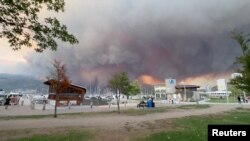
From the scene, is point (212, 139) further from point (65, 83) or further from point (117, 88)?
point (117, 88)

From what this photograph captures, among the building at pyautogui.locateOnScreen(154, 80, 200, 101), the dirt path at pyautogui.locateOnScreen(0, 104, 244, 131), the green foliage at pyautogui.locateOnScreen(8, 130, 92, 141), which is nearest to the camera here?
the green foliage at pyautogui.locateOnScreen(8, 130, 92, 141)

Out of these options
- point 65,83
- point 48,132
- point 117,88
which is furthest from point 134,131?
point 117,88

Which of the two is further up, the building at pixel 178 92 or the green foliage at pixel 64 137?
the building at pixel 178 92

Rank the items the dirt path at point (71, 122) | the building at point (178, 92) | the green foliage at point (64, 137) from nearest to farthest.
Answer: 1. the green foliage at point (64, 137)
2. the dirt path at point (71, 122)
3. the building at point (178, 92)

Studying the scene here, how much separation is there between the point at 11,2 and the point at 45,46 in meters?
3.27

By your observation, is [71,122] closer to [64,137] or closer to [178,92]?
[64,137]

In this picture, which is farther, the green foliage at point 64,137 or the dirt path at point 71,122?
the dirt path at point 71,122

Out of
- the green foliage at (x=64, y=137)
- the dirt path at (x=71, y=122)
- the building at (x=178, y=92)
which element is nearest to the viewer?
the green foliage at (x=64, y=137)

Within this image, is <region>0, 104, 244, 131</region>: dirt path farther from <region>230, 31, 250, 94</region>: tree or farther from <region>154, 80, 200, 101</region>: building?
<region>154, 80, 200, 101</region>: building

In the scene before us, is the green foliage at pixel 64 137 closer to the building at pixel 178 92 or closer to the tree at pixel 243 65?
the tree at pixel 243 65

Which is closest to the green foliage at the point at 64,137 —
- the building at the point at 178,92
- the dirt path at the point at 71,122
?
the dirt path at the point at 71,122

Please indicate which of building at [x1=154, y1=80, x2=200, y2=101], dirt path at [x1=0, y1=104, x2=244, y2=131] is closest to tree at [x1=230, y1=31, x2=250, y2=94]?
dirt path at [x1=0, y1=104, x2=244, y2=131]

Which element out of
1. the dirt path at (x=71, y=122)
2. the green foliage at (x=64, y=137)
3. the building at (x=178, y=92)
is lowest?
the green foliage at (x=64, y=137)

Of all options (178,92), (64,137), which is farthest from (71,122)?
(178,92)
